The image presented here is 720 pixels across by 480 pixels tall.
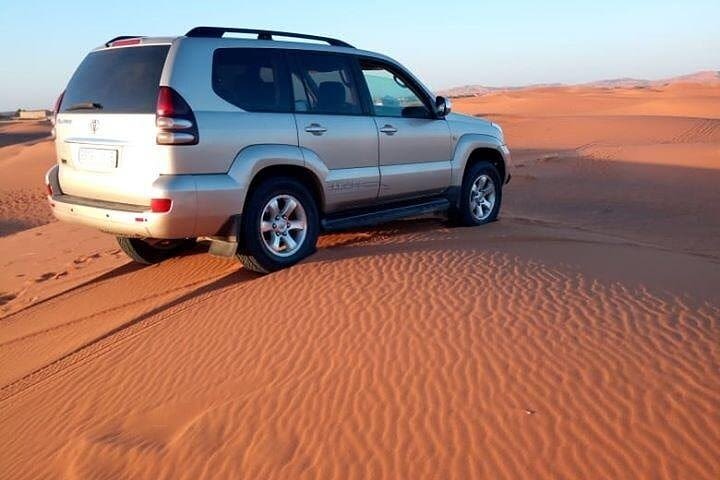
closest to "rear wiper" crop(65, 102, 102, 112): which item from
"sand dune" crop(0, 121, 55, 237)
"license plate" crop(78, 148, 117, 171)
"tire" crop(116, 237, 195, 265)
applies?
"license plate" crop(78, 148, 117, 171)

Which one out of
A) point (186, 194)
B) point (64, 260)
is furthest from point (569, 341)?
point (64, 260)

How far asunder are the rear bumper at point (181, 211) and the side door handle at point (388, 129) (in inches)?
69.5

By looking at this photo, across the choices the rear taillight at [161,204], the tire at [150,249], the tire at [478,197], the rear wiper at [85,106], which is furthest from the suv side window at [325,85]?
the tire at [150,249]

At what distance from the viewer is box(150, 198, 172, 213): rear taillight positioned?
17.2 feet

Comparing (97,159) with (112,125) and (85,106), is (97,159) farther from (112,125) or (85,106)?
(85,106)

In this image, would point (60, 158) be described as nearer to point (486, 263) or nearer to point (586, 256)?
point (486, 263)

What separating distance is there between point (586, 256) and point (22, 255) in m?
7.03

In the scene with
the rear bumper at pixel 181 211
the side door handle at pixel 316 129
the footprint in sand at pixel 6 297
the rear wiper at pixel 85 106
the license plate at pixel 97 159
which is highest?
the rear wiper at pixel 85 106

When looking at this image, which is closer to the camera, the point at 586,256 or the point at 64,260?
the point at 586,256

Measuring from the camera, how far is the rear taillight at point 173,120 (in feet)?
17.1

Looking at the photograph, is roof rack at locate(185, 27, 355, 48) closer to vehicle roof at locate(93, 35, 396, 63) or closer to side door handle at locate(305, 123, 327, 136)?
vehicle roof at locate(93, 35, 396, 63)

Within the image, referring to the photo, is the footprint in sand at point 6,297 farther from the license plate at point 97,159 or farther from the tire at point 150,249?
the license plate at point 97,159

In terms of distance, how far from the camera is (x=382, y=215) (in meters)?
6.88

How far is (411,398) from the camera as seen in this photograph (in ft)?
12.2
